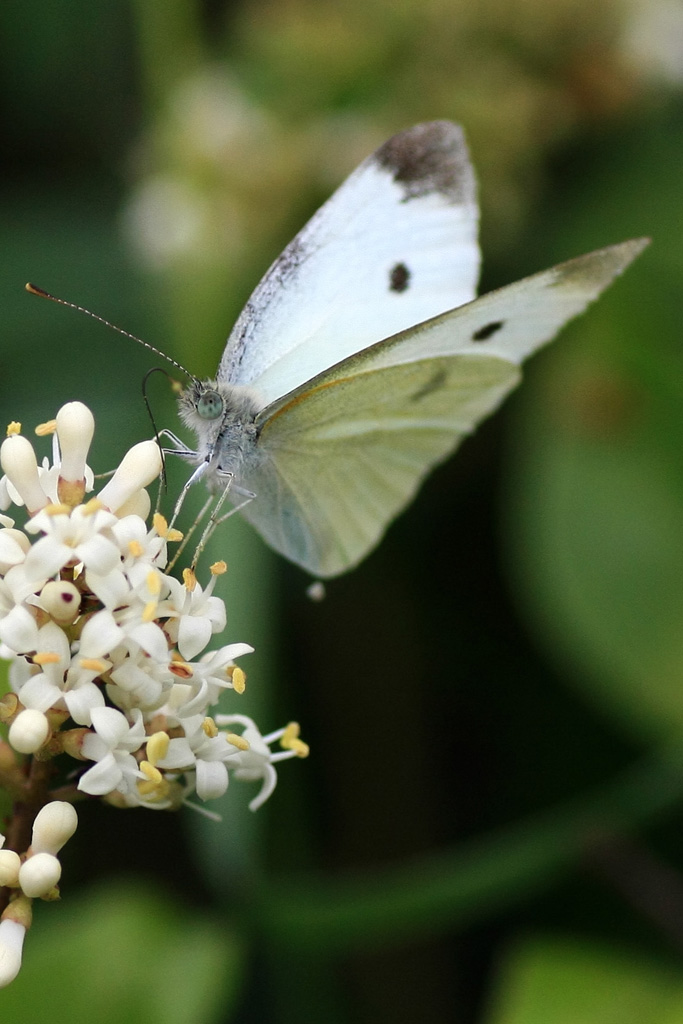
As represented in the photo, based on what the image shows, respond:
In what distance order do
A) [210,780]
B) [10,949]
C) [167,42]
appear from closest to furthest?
[10,949] → [210,780] → [167,42]

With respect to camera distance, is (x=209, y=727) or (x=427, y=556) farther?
(x=427, y=556)

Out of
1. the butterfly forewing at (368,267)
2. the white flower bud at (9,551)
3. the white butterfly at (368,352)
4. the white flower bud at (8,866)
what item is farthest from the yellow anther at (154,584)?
the butterfly forewing at (368,267)

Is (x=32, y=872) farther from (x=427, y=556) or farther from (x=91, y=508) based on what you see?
(x=427, y=556)

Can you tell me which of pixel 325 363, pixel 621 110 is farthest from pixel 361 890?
pixel 621 110

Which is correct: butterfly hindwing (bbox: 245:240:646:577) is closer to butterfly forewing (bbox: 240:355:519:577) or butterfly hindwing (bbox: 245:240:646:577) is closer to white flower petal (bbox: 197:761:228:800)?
butterfly forewing (bbox: 240:355:519:577)

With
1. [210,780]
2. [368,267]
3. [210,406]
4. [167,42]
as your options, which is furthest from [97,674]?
[167,42]

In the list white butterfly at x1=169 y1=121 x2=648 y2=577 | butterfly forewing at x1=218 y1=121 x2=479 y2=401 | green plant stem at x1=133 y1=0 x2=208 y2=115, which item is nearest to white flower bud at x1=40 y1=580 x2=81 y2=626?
white butterfly at x1=169 y1=121 x2=648 y2=577

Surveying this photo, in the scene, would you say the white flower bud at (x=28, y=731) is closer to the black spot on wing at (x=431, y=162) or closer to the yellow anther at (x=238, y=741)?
the yellow anther at (x=238, y=741)

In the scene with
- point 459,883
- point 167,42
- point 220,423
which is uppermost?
point 167,42
